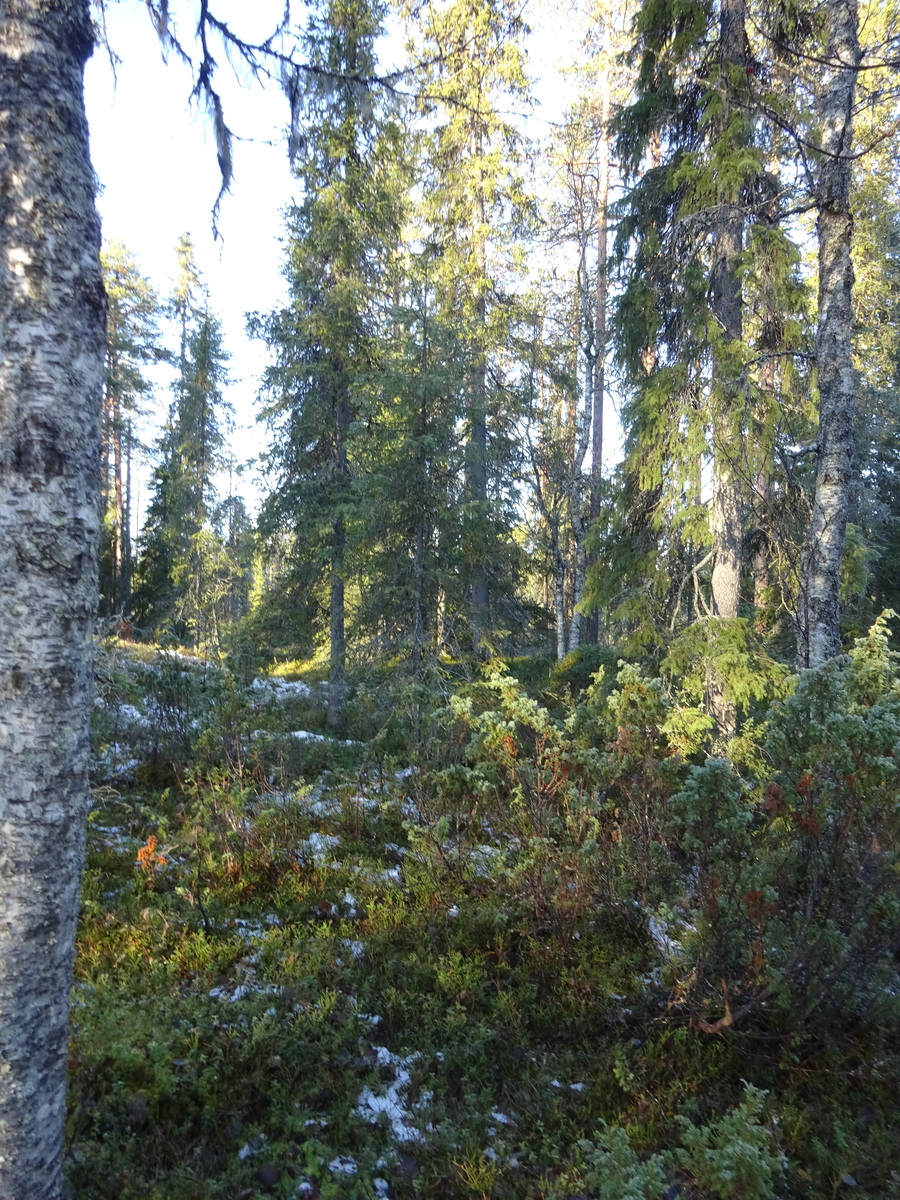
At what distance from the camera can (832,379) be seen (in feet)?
21.6

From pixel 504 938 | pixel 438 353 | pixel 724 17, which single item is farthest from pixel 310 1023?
pixel 724 17

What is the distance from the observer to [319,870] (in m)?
5.87

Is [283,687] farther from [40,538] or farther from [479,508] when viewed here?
[40,538]

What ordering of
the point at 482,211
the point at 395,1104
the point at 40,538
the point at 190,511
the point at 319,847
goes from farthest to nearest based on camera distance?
the point at 190,511 → the point at 482,211 → the point at 319,847 → the point at 395,1104 → the point at 40,538

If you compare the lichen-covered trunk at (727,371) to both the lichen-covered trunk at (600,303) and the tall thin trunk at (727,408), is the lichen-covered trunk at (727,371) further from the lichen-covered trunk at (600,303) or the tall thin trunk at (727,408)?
the lichen-covered trunk at (600,303)

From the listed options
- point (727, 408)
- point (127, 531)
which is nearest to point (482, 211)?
point (727, 408)

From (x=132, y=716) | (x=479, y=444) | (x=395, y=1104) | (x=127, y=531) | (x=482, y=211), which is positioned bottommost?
(x=395, y=1104)

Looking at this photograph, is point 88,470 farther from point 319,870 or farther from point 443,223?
point 443,223

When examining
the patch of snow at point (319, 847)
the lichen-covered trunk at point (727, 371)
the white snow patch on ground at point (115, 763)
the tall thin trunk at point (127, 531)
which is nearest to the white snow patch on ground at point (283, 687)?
the white snow patch on ground at point (115, 763)

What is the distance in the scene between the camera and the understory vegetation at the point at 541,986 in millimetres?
3195

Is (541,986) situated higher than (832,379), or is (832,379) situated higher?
(832,379)

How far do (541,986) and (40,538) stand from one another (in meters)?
4.28

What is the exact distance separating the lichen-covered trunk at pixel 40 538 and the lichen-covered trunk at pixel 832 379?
6.65 metres

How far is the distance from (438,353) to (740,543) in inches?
200
